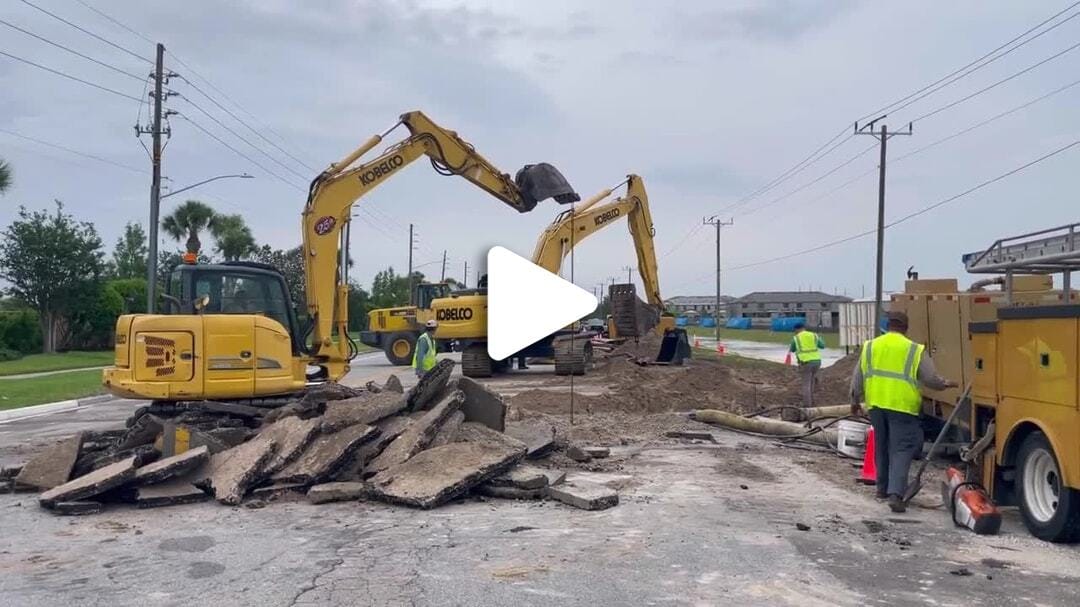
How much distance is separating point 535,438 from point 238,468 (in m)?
3.42

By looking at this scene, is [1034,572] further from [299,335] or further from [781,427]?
[299,335]

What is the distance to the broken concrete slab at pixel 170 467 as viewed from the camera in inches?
366

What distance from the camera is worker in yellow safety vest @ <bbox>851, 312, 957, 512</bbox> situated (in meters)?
9.01

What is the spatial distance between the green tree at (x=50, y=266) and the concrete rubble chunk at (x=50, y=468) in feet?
119

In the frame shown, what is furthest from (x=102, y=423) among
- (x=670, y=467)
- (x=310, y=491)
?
(x=670, y=467)

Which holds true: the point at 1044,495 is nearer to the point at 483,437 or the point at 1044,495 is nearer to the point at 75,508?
the point at 483,437

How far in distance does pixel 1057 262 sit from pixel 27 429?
16.2 meters

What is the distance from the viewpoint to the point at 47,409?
20.8 meters

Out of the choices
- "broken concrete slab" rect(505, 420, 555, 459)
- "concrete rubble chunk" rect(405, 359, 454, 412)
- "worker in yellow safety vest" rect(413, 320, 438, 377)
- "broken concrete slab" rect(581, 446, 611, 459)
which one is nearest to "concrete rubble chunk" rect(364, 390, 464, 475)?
"concrete rubble chunk" rect(405, 359, 454, 412)

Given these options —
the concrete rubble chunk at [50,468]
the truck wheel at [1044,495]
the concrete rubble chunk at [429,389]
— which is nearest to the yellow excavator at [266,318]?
the concrete rubble chunk at [50,468]

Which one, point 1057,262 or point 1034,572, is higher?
point 1057,262

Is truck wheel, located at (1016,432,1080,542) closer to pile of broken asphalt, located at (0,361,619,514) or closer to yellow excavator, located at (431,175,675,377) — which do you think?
pile of broken asphalt, located at (0,361,619,514)

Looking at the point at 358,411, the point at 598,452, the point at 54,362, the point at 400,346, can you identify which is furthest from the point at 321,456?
the point at 54,362

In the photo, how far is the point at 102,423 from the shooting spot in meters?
17.7
